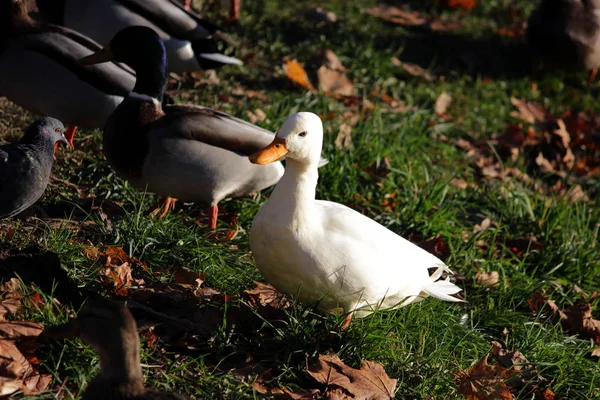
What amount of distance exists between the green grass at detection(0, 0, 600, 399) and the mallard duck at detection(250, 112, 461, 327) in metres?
0.15

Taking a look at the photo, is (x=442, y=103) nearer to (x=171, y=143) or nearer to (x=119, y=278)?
(x=171, y=143)

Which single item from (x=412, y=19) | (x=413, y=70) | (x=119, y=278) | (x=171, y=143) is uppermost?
(x=412, y=19)

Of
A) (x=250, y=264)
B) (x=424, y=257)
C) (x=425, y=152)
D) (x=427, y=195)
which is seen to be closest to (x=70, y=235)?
(x=250, y=264)

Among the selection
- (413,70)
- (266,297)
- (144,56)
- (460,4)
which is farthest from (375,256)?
(460,4)

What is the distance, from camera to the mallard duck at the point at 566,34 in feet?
25.0

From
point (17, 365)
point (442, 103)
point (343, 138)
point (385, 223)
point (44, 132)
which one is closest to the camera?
point (17, 365)

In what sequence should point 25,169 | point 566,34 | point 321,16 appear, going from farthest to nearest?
1. point 566,34
2. point 321,16
3. point 25,169

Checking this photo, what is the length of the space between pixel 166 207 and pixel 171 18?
6.25ft

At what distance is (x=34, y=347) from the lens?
283cm

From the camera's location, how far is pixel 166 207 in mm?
4305

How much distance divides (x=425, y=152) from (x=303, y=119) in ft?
9.25

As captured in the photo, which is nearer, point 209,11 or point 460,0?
point 209,11

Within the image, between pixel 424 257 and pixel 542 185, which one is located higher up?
pixel 424 257

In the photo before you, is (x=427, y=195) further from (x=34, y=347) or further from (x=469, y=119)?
(x=34, y=347)
